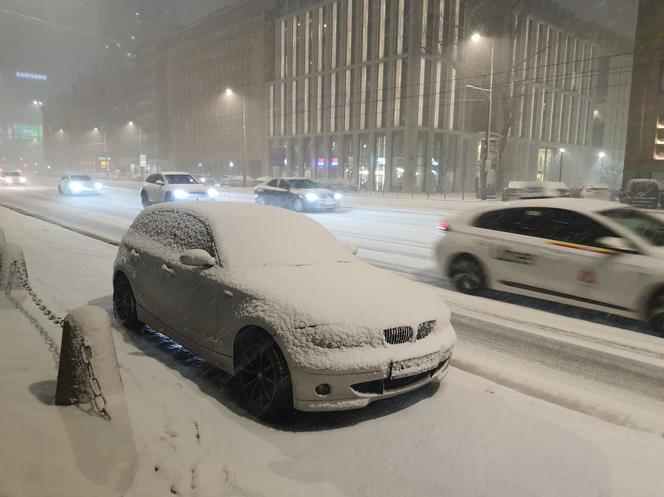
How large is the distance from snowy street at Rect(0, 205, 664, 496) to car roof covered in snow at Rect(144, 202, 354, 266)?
1236 mm

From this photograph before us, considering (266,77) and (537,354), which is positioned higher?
(266,77)

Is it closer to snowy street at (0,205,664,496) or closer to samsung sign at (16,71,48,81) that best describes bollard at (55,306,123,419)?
snowy street at (0,205,664,496)

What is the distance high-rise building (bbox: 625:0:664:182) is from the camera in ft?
132

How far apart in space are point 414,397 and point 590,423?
1425 mm

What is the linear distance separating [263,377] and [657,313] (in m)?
4.98

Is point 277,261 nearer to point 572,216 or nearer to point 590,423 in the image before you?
point 590,423

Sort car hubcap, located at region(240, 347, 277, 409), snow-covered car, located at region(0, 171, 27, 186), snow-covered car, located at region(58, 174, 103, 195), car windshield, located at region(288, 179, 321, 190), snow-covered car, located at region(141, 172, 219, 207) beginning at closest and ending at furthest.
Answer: car hubcap, located at region(240, 347, 277, 409) → snow-covered car, located at region(141, 172, 219, 207) → car windshield, located at region(288, 179, 321, 190) → snow-covered car, located at region(58, 174, 103, 195) → snow-covered car, located at region(0, 171, 27, 186)

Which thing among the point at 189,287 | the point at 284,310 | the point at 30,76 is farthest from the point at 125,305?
Result: the point at 30,76

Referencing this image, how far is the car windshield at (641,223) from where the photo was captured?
6656mm

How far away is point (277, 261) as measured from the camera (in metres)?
4.86

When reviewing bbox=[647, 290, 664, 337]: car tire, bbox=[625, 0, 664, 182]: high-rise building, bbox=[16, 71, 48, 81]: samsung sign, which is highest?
bbox=[16, 71, 48, 81]: samsung sign

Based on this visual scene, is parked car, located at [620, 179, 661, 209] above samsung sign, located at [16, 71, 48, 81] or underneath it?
underneath

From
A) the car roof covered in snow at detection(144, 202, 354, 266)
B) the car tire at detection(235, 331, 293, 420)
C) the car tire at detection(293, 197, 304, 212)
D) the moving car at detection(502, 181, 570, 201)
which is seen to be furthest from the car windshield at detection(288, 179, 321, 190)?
the car tire at detection(235, 331, 293, 420)

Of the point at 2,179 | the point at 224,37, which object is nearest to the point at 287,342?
the point at 2,179
